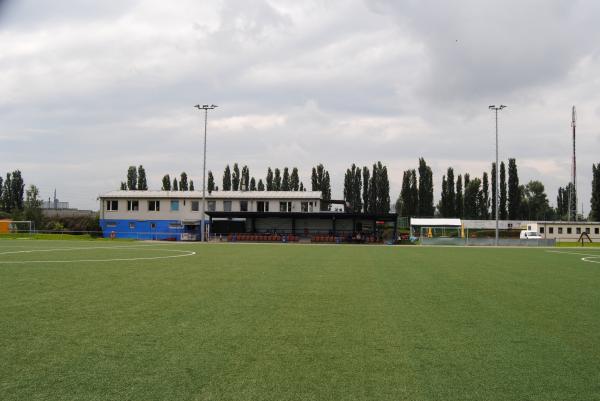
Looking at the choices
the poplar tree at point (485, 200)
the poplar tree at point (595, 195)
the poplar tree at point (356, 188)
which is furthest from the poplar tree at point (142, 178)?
the poplar tree at point (595, 195)

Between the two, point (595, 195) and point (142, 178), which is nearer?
point (595, 195)

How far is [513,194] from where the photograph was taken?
9612 centimetres

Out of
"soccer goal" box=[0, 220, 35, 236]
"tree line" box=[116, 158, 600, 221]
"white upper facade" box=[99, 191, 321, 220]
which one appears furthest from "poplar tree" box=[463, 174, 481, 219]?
"soccer goal" box=[0, 220, 35, 236]

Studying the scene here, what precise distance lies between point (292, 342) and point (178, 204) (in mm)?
65719

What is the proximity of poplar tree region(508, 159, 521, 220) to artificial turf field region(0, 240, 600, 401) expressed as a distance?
88983mm

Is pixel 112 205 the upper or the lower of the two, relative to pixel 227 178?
lower

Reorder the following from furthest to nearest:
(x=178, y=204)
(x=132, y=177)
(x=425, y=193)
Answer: (x=132, y=177)
(x=425, y=193)
(x=178, y=204)

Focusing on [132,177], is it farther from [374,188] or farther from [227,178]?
[374,188]

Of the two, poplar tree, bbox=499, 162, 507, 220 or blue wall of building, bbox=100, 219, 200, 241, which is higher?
poplar tree, bbox=499, 162, 507, 220

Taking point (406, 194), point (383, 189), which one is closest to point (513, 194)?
point (406, 194)

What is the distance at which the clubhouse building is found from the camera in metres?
61.6

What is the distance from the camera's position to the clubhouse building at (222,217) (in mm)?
61562

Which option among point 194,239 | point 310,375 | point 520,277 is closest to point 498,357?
point 310,375

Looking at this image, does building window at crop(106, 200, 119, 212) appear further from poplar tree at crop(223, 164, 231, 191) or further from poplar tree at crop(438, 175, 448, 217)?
poplar tree at crop(438, 175, 448, 217)
